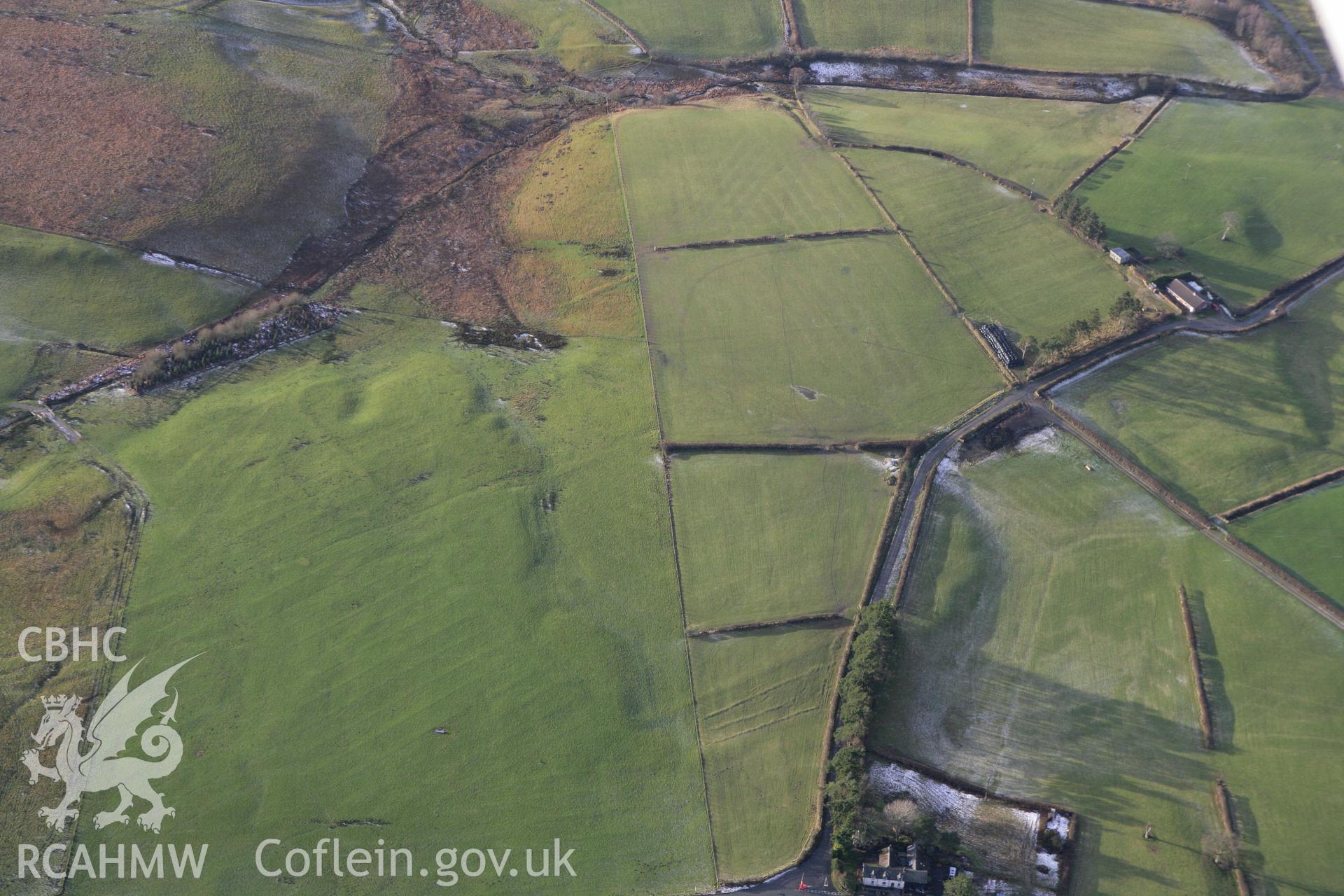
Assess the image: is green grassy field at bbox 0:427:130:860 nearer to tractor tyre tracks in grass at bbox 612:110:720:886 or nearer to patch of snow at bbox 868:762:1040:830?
tractor tyre tracks in grass at bbox 612:110:720:886

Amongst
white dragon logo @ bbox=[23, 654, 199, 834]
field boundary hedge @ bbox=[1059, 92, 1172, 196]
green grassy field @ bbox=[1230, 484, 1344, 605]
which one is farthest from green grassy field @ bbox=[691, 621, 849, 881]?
field boundary hedge @ bbox=[1059, 92, 1172, 196]

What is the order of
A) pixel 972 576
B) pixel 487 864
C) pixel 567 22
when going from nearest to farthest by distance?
pixel 487 864 < pixel 972 576 < pixel 567 22

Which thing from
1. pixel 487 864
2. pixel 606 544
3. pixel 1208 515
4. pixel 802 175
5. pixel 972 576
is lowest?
pixel 487 864

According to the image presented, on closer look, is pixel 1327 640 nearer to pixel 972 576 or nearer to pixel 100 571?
pixel 972 576

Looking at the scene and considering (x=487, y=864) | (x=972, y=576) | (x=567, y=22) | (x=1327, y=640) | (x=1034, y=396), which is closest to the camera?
(x=487, y=864)

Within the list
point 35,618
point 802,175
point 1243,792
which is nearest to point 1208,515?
point 1243,792

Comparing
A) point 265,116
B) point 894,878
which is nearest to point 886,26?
point 265,116
